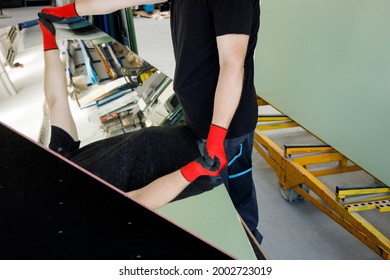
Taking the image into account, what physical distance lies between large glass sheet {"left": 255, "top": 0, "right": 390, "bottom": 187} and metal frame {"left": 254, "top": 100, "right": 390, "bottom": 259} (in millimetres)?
98

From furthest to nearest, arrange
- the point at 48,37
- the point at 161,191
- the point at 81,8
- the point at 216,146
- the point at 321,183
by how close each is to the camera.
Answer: the point at 321,183
the point at 81,8
the point at 48,37
the point at 216,146
the point at 161,191

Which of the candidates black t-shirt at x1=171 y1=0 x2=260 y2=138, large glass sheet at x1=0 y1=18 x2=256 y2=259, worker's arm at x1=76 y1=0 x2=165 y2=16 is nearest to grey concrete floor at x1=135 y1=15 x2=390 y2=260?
black t-shirt at x1=171 y1=0 x2=260 y2=138

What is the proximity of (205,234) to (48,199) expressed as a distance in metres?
0.29

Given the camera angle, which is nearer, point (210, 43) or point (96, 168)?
point (96, 168)

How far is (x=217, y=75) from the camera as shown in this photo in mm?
961

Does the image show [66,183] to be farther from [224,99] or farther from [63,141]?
[224,99]

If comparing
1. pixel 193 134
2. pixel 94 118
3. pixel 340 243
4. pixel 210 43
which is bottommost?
pixel 340 243

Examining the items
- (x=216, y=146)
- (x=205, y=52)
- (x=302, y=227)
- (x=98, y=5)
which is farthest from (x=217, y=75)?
(x=302, y=227)

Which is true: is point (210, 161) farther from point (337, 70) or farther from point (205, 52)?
point (337, 70)

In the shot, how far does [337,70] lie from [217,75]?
977mm

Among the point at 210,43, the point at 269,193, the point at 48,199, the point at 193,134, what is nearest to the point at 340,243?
the point at 269,193

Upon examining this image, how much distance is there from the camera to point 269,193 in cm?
Answer: 196

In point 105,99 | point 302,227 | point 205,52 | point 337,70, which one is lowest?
point 302,227

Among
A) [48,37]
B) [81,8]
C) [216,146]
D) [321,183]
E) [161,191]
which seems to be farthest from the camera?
[321,183]
